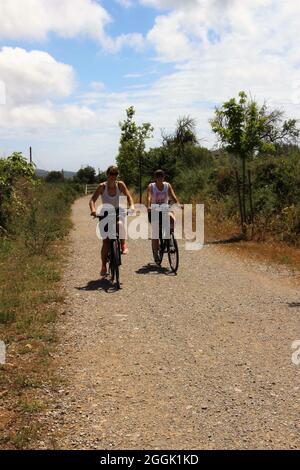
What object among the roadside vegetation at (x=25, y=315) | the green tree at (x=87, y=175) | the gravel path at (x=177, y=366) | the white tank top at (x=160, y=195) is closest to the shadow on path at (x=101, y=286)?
the gravel path at (x=177, y=366)

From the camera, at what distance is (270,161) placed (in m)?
19.8

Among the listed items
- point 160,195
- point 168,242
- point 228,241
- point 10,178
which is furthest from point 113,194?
point 10,178

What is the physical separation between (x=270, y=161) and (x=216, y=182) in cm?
545

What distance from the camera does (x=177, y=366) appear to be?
5160 millimetres

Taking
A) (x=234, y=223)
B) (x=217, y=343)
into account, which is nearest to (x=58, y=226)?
(x=234, y=223)

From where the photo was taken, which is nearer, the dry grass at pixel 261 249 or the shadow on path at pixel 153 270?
the shadow on path at pixel 153 270

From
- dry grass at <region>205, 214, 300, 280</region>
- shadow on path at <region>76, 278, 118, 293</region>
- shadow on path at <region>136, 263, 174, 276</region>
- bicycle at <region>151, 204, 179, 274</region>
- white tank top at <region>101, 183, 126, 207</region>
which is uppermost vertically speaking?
white tank top at <region>101, 183, 126, 207</region>

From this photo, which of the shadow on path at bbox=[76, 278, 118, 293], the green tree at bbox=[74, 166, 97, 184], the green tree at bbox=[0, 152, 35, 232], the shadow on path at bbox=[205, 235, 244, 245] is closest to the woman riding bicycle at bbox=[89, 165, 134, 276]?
the shadow on path at bbox=[76, 278, 118, 293]

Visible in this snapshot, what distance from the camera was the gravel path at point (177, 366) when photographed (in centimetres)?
381

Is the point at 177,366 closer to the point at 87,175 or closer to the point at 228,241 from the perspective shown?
the point at 228,241

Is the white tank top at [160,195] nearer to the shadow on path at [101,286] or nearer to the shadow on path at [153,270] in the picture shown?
the shadow on path at [153,270]

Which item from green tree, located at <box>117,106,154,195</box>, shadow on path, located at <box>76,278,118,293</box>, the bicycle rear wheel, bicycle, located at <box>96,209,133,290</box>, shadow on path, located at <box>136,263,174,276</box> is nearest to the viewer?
bicycle, located at <box>96,209,133,290</box>

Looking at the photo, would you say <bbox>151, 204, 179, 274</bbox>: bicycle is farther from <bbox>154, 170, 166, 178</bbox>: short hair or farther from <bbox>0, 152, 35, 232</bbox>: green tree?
<bbox>0, 152, 35, 232</bbox>: green tree

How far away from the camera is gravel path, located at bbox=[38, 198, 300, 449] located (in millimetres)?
3811
